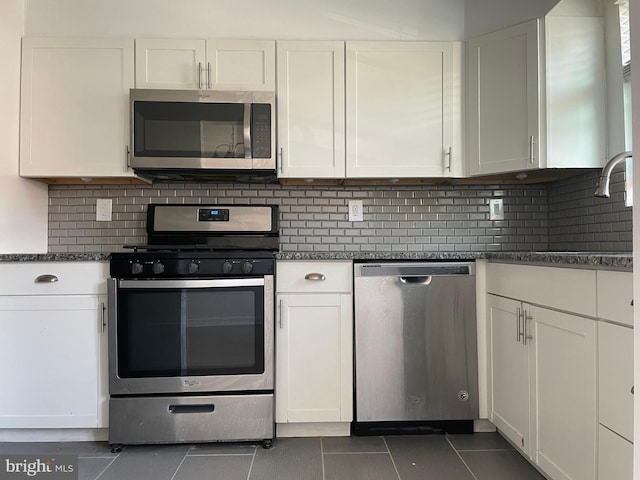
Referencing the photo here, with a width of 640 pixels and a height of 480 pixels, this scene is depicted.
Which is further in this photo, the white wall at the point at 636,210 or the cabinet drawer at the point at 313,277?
the cabinet drawer at the point at 313,277

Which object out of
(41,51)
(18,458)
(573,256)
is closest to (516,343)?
(573,256)

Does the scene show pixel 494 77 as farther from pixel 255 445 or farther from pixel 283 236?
pixel 255 445

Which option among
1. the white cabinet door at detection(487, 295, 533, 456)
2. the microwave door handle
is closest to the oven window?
the microwave door handle

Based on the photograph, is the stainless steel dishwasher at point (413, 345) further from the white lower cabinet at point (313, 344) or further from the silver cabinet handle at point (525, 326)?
the silver cabinet handle at point (525, 326)

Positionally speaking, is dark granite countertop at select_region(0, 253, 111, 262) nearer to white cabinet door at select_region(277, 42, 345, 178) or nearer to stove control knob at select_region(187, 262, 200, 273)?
stove control knob at select_region(187, 262, 200, 273)

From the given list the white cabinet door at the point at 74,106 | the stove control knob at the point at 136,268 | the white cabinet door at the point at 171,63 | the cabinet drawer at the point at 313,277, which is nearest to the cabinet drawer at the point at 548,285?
the cabinet drawer at the point at 313,277

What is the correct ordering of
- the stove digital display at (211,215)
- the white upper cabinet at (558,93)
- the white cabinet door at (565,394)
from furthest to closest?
the stove digital display at (211,215)
the white upper cabinet at (558,93)
the white cabinet door at (565,394)

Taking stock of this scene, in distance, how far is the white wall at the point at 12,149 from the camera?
208cm

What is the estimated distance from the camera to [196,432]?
1.87 m

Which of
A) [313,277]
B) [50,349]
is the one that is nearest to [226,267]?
[313,277]

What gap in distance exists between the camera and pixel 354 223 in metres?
2.52

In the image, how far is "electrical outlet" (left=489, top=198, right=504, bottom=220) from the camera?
254 centimetres

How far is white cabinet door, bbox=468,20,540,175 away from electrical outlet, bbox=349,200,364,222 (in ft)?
2.21

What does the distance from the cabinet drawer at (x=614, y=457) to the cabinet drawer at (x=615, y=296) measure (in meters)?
0.34
